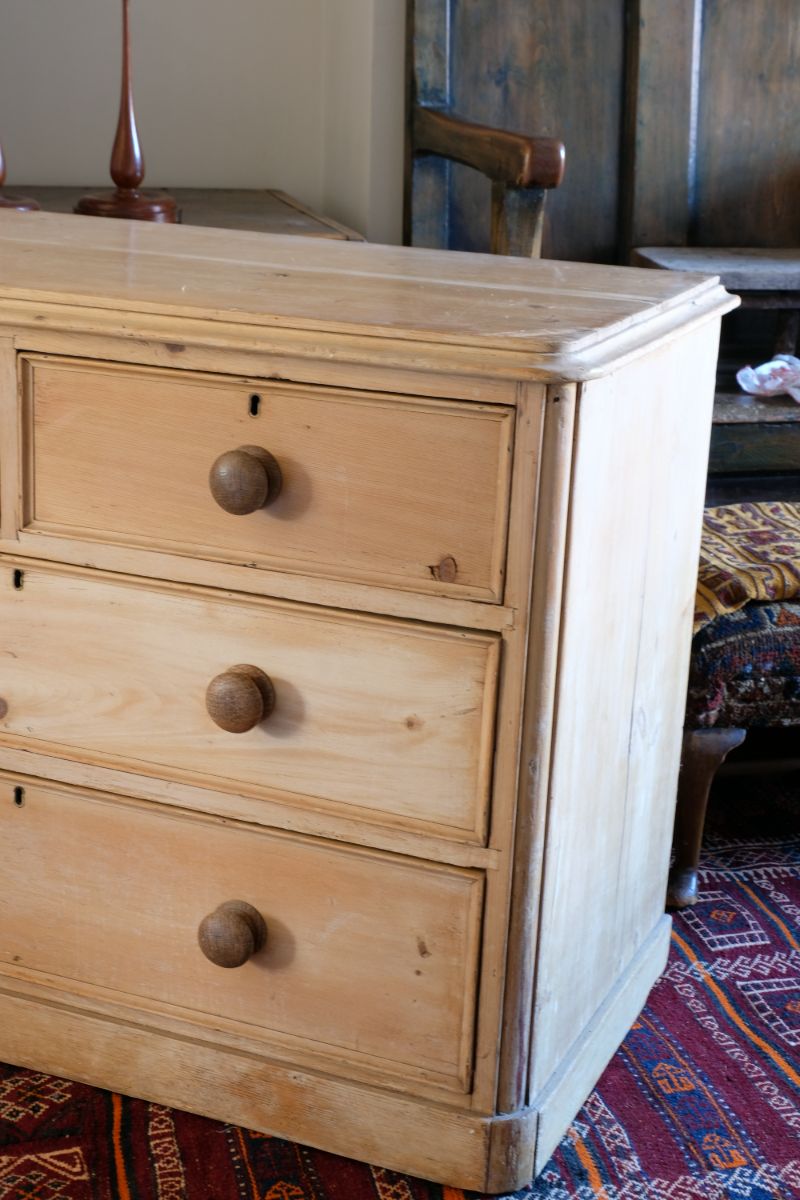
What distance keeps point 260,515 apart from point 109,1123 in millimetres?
634

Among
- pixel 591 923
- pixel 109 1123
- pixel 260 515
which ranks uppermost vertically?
pixel 260 515

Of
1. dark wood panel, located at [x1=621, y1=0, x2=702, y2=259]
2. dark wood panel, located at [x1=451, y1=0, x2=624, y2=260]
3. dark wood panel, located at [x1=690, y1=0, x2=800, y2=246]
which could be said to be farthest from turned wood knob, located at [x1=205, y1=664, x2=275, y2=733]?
dark wood panel, located at [x1=690, y1=0, x2=800, y2=246]

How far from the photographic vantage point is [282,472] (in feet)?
3.86

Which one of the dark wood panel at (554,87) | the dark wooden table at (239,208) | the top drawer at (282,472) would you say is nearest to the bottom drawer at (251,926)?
the top drawer at (282,472)

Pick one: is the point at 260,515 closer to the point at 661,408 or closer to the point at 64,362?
the point at 64,362

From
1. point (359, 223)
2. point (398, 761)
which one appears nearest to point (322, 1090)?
point (398, 761)

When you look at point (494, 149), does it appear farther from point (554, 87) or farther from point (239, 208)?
point (239, 208)

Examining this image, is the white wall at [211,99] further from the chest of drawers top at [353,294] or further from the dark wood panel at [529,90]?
the chest of drawers top at [353,294]

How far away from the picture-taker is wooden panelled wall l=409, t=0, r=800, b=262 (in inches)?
101

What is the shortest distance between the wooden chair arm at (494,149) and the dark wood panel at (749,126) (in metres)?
0.58

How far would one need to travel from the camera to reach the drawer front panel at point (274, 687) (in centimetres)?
118

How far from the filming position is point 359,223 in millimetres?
2744

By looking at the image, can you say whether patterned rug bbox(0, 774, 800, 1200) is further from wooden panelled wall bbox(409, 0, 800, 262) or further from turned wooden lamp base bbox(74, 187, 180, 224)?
wooden panelled wall bbox(409, 0, 800, 262)

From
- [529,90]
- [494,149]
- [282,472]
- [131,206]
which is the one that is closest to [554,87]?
[529,90]
